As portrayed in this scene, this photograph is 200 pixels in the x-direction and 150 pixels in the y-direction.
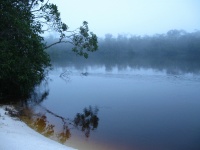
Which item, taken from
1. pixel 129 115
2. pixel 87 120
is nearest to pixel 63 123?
pixel 87 120

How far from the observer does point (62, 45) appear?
419 ft

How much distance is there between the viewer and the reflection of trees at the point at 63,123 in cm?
1496

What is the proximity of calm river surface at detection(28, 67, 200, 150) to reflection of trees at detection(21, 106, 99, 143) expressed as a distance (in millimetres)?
67

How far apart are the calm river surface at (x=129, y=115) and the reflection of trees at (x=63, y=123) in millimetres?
67

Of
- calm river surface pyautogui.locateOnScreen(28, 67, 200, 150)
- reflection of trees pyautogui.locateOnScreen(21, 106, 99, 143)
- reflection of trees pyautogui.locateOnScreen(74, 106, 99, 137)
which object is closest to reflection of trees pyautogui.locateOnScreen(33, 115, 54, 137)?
reflection of trees pyautogui.locateOnScreen(21, 106, 99, 143)

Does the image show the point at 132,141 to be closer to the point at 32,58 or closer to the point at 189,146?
the point at 189,146

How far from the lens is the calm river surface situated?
1448 centimetres

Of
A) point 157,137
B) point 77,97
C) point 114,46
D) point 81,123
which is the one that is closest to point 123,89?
point 77,97

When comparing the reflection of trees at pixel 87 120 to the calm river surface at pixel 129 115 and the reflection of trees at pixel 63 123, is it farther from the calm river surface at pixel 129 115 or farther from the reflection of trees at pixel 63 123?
the calm river surface at pixel 129 115

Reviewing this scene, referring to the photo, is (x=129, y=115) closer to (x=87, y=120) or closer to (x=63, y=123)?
(x=87, y=120)

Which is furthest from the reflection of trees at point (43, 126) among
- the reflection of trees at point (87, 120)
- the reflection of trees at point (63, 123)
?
the reflection of trees at point (87, 120)

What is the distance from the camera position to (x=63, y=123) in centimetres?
1764

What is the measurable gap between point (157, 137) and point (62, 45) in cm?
11605

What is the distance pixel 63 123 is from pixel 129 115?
209 inches
